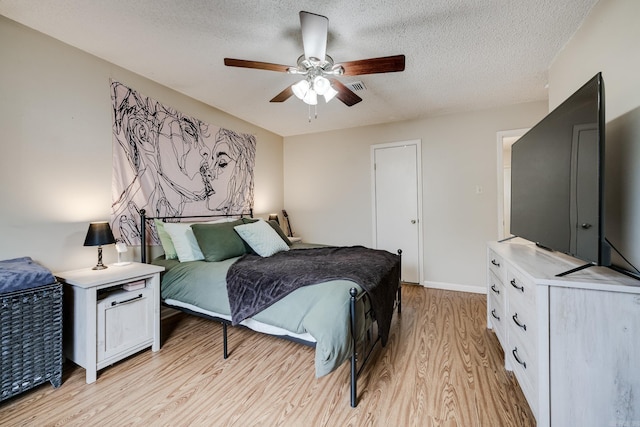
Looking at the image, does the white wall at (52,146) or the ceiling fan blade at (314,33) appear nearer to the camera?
the ceiling fan blade at (314,33)

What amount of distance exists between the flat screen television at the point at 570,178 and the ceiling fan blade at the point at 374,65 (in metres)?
0.95

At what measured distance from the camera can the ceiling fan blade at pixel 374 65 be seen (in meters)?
1.70

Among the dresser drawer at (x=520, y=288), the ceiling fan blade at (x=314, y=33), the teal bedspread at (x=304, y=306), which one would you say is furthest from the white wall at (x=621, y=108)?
the ceiling fan blade at (x=314, y=33)

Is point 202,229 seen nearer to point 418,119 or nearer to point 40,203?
point 40,203

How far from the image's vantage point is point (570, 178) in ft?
4.55

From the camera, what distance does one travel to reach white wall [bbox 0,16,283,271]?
181 cm

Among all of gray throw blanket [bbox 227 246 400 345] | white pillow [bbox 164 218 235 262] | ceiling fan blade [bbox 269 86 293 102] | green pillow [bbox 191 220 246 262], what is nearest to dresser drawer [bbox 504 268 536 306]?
gray throw blanket [bbox 227 246 400 345]

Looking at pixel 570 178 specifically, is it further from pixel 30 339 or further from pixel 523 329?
pixel 30 339

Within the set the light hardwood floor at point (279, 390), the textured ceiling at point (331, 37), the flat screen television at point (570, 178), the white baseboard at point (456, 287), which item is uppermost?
the textured ceiling at point (331, 37)

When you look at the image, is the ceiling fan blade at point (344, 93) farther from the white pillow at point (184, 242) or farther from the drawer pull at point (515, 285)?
the white pillow at point (184, 242)

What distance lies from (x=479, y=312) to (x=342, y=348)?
2132 mm

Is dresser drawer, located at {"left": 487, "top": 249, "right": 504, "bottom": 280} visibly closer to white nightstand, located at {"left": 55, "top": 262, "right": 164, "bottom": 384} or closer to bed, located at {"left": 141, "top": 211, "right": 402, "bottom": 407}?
bed, located at {"left": 141, "top": 211, "right": 402, "bottom": 407}

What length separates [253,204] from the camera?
4035 mm

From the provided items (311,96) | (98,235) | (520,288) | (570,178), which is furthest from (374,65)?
(98,235)
